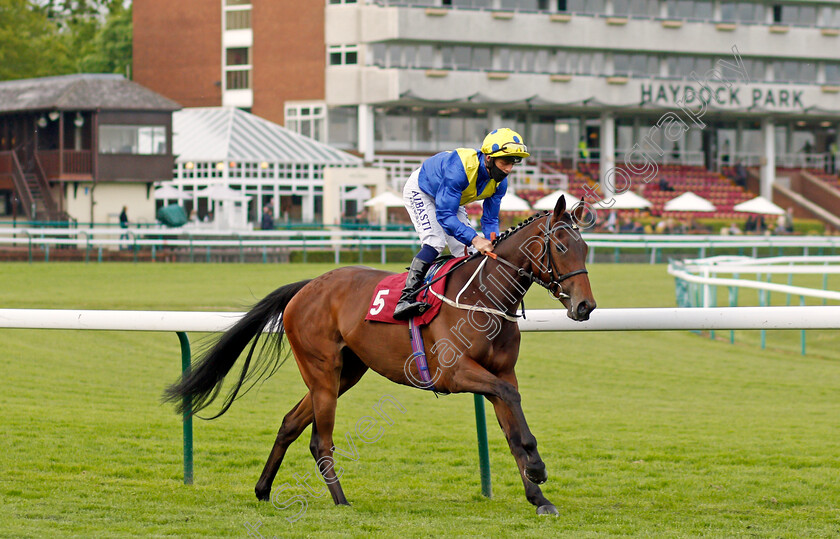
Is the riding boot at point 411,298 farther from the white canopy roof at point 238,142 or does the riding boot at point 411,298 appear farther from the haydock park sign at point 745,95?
the haydock park sign at point 745,95

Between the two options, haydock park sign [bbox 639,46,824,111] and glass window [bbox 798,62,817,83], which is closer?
haydock park sign [bbox 639,46,824,111]

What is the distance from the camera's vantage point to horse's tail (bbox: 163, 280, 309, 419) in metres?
5.28

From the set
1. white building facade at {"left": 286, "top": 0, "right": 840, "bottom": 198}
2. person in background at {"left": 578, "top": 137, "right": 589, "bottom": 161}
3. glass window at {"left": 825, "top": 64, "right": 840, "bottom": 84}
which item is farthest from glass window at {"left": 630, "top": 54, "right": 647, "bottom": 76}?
glass window at {"left": 825, "top": 64, "right": 840, "bottom": 84}

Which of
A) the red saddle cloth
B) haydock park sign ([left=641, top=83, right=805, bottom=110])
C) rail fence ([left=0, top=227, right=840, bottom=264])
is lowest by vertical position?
rail fence ([left=0, top=227, right=840, bottom=264])

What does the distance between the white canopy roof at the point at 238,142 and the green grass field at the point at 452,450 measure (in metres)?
26.4

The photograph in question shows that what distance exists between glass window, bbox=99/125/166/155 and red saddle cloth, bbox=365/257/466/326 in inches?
1221

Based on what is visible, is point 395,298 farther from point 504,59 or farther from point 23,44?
point 23,44

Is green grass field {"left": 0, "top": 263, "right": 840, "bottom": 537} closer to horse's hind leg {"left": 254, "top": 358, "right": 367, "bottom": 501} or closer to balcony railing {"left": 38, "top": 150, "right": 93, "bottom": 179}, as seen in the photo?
horse's hind leg {"left": 254, "top": 358, "right": 367, "bottom": 501}

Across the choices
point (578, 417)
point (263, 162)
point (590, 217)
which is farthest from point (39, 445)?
point (263, 162)

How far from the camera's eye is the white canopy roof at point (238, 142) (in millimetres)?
38781

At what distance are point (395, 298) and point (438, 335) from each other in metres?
0.30

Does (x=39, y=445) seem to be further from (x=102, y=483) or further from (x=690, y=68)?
(x=690, y=68)

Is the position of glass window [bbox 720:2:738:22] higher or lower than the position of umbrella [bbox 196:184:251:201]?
higher

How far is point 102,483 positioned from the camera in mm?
5332
